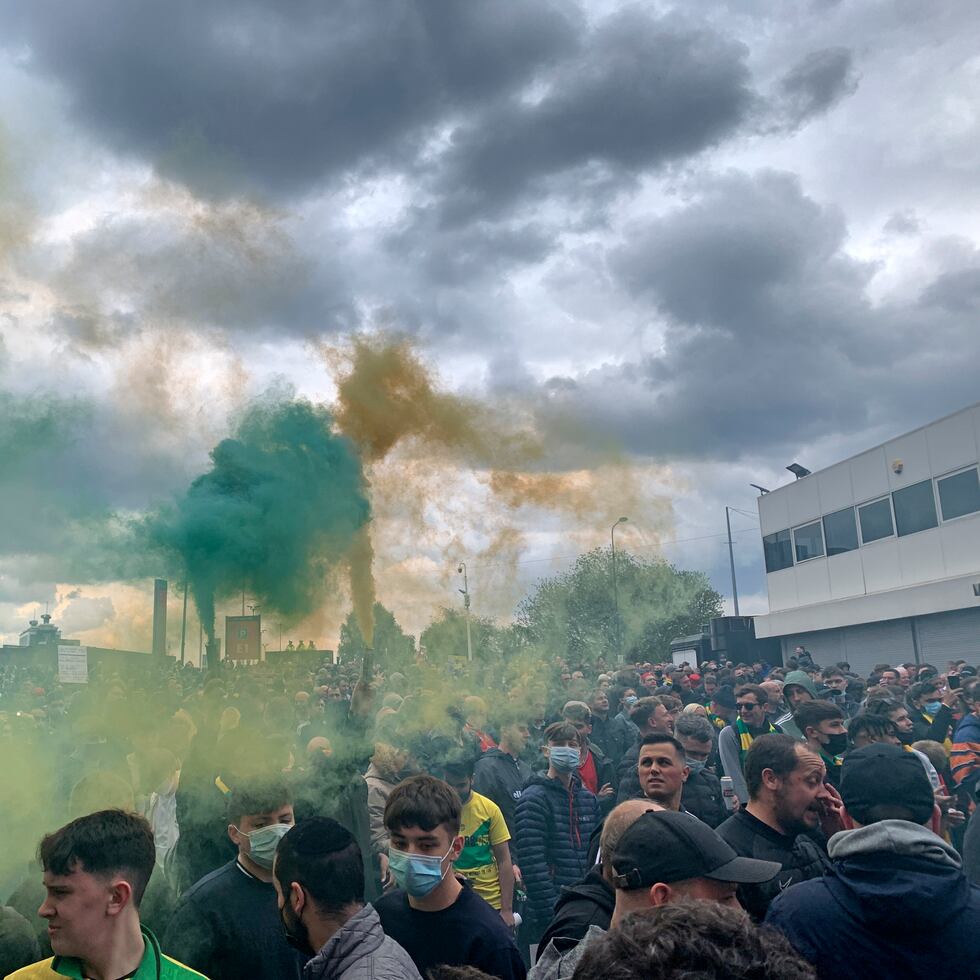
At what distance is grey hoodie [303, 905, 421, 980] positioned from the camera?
2.96m

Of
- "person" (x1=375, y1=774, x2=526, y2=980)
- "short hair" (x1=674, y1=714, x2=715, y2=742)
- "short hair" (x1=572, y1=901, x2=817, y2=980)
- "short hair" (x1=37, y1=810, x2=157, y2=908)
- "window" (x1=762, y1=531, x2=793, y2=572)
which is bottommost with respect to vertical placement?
"person" (x1=375, y1=774, x2=526, y2=980)

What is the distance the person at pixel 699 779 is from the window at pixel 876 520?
2571cm

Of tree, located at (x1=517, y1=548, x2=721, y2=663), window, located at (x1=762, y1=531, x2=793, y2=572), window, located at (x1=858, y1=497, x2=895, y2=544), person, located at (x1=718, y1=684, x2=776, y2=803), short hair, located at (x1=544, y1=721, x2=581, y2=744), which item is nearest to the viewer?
short hair, located at (x1=544, y1=721, x2=581, y2=744)

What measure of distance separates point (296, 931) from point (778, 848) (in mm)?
2119

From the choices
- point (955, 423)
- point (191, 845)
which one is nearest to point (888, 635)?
point (955, 423)

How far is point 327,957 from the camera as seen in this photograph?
10.0 feet

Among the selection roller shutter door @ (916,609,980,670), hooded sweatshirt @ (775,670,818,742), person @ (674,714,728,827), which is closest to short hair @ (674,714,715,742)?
person @ (674,714,728,827)

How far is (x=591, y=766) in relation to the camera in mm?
8328

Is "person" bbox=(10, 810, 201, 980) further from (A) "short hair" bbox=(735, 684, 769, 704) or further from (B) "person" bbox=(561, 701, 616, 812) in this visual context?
(A) "short hair" bbox=(735, 684, 769, 704)

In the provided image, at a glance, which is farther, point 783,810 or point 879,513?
point 879,513

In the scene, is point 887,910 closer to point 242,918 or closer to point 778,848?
point 778,848

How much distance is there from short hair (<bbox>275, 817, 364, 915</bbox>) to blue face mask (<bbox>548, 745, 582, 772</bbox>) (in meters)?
3.58

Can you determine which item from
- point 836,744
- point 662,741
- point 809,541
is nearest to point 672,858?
point 662,741

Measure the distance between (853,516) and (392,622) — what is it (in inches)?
965
